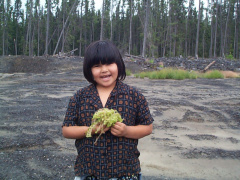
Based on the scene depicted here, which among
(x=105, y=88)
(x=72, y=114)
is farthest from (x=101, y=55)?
(x=72, y=114)

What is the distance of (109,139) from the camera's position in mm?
1507

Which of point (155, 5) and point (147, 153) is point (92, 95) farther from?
point (155, 5)

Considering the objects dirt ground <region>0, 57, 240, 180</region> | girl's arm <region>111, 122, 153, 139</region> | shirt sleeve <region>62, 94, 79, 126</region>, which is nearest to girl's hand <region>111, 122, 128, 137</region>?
girl's arm <region>111, 122, 153, 139</region>

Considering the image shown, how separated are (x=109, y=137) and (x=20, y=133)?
11.6ft

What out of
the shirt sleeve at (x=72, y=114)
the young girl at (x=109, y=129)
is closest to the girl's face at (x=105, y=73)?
the young girl at (x=109, y=129)

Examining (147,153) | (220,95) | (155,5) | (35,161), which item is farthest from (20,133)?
(155,5)

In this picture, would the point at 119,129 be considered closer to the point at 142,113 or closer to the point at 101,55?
the point at 142,113

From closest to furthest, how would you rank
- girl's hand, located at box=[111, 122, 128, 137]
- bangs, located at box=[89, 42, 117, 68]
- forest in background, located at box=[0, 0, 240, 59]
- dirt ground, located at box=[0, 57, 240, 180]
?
girl's hand, located at box=[111, 122, 128, 137] → bangs, located at box=[89, 42, 117, 68] → dirt ground, located at box=[0, 57, 240, 180] → forest in background, located at box=[0, 0, 240, 59]

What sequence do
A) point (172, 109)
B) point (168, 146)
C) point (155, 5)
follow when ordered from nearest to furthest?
point (168, 146), point (172, 109), point (155, 5)

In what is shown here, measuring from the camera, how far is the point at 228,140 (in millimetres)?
4410

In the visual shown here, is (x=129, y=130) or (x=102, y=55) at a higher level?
(x=102, y=55)

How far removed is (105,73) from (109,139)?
1.41ft

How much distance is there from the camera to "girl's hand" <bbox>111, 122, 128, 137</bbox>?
1.41 m

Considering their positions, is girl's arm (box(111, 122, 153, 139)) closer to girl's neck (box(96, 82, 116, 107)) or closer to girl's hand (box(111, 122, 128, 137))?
girl's hand (box(111, 122, 128, 137))
